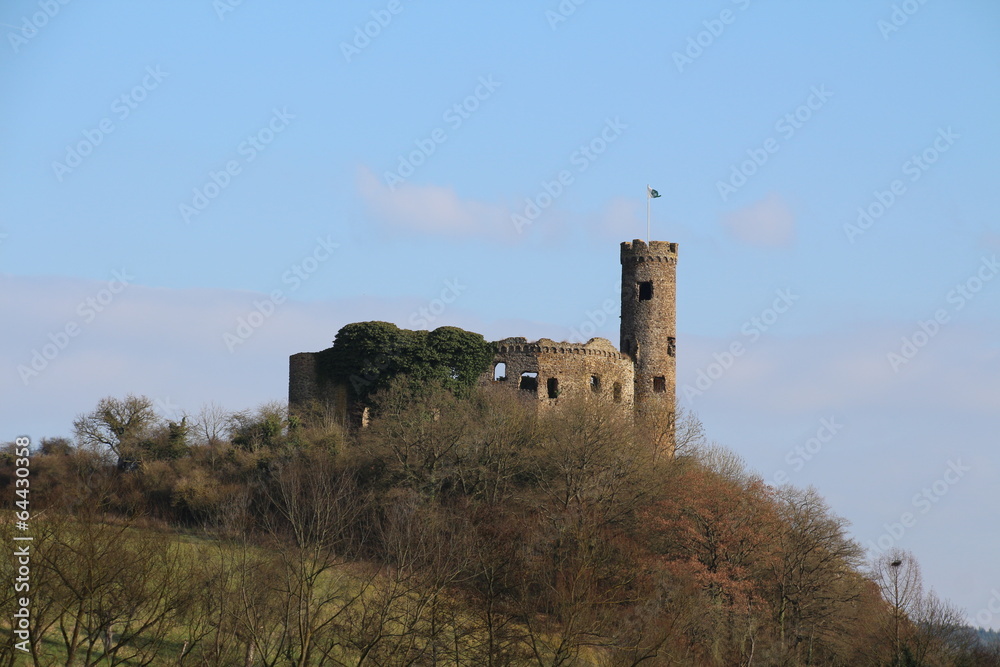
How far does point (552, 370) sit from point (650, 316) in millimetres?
6010

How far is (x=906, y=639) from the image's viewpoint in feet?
164

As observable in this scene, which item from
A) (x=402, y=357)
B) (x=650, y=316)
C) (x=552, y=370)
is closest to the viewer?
(x=402, y=357)

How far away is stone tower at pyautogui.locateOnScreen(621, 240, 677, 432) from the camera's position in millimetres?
63812

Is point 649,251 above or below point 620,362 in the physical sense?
above

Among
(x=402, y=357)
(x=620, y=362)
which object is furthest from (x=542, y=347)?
(x=402, y=357)

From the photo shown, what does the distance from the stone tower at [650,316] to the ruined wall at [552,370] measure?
2566 millimetres

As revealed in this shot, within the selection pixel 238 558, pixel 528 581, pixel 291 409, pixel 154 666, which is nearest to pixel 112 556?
pixel 154 666

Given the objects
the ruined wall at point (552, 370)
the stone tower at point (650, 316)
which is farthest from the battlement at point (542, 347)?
the stone tower at point (650, 316)

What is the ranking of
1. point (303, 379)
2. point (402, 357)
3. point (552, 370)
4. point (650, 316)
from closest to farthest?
point (402, 357)
point (552, 370)
point (303, 379)
point (650, 316)

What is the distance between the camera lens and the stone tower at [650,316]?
63.8 m

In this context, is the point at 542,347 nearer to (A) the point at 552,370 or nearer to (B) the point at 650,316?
(A) the point at 552,370

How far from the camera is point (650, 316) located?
64.3 m

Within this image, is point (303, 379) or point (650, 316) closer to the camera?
point (303, 379)

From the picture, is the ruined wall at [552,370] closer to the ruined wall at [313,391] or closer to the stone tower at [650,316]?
the stone tower at [650,316]
